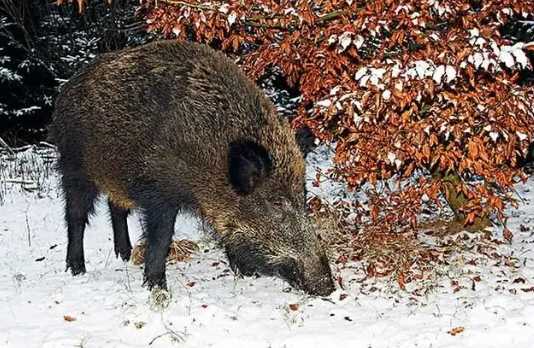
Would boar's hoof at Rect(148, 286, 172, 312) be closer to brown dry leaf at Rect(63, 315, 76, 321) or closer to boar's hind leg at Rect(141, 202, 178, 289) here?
boar's hind leg at Rect(141, 202, 178, 289)

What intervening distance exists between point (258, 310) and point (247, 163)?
0.98 metres

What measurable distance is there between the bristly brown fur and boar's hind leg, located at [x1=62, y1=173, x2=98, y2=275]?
1.22 ft

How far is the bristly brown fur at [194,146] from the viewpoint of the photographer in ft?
17.2

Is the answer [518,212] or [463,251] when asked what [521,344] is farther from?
[518,212]

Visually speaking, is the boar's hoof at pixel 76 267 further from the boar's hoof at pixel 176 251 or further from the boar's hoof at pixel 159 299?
the boar's hoof at pixel 159 299

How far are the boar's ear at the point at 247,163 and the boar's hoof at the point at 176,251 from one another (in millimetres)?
1720

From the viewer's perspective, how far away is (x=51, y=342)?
4.57 metres

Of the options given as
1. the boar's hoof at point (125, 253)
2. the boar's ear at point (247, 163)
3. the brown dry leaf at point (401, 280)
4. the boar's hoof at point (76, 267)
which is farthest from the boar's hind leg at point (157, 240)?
the brown dry leaf at point (401, 280)

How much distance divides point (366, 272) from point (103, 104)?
2.41 meters

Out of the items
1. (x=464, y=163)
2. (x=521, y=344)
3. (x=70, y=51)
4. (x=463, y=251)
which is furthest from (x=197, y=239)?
(x=70, y=51)

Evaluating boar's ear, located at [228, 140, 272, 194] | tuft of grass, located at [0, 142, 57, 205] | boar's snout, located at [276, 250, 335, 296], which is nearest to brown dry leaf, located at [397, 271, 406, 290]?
boar's snout, located at [276, 250, 335, 296]

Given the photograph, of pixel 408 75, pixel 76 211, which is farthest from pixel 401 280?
pixel 76 211

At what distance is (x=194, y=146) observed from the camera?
5.40m

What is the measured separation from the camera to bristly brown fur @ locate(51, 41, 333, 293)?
5238mm
